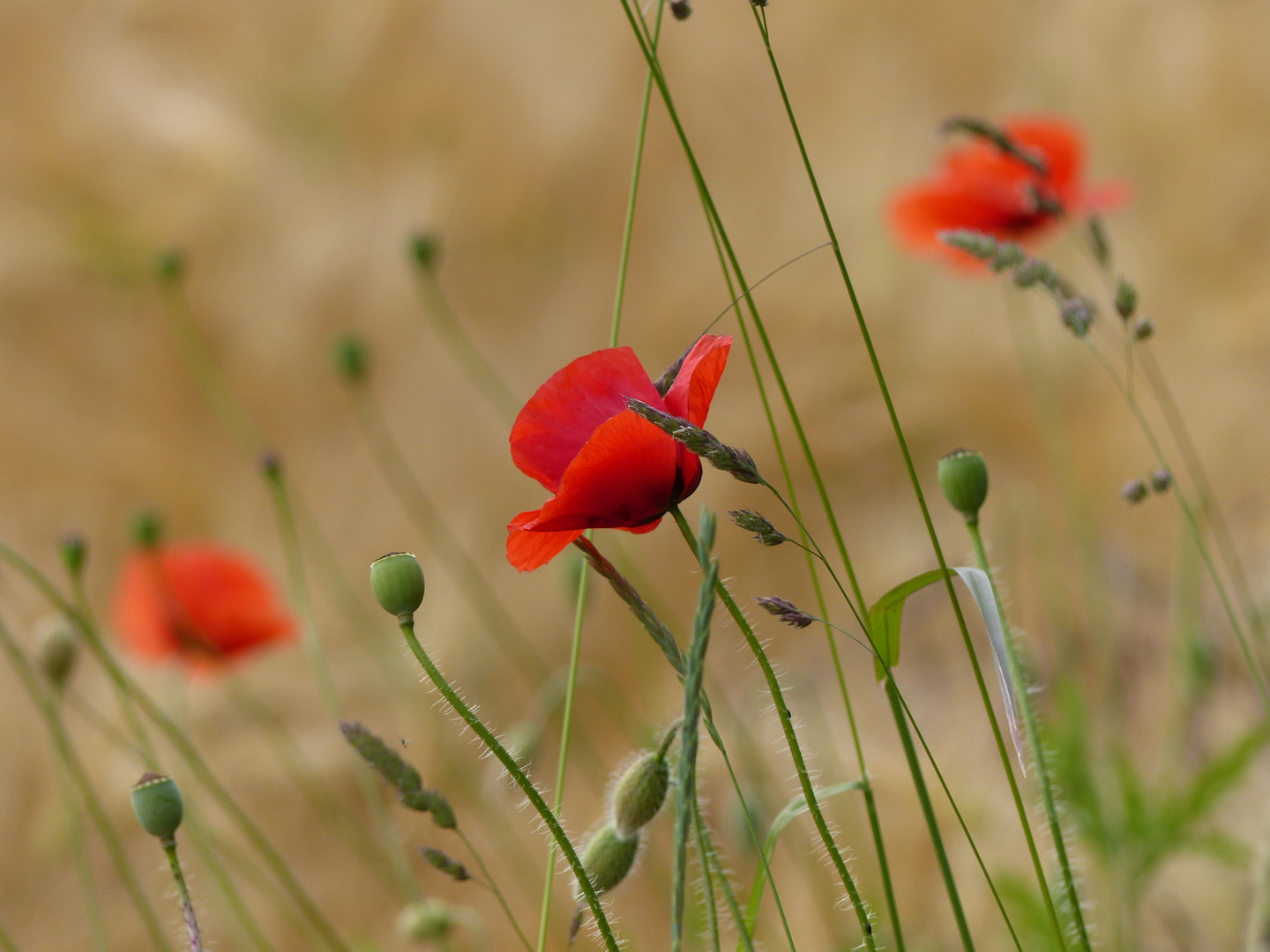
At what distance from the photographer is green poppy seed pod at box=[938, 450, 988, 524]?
0.41 m

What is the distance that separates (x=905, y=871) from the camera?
1.58 m

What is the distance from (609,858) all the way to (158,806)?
17 cm

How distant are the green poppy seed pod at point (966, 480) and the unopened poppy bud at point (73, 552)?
0.53 metres

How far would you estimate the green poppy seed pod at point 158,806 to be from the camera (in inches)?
14.1

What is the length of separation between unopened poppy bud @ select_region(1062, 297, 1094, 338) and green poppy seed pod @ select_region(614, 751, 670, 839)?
0.25 metres

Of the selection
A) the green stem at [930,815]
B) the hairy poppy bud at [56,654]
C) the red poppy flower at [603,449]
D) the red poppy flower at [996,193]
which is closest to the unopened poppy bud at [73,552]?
the hairy poppy bud at [56,654]

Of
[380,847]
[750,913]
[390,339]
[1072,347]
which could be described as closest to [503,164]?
[390,339]

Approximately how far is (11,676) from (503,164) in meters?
1.34

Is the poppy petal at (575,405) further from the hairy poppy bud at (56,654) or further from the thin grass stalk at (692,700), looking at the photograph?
the hairy poppy bud at (56,654)

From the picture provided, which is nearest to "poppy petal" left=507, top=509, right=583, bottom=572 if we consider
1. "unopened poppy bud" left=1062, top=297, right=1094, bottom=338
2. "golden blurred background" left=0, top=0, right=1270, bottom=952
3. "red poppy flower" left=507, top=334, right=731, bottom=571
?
"red poppy flower" left=507, top=334, right=731, bottom=571

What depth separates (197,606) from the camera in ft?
3.46

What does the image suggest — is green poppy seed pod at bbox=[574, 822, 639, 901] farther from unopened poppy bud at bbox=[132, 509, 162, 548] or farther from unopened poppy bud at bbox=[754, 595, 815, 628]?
unopened poppy bud at bbox=[132, 509, 162, 548]

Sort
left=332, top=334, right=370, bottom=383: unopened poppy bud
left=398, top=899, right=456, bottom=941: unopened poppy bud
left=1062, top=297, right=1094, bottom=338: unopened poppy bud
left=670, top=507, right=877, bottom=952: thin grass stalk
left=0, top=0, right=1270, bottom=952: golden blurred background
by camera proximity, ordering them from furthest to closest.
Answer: left=0, top=0, right=1270, bottom=952: golden blurred background → left=332, top=334, right=370, bottom=383: unopened poppy bud → left=398, top=899, right=456, bottom=941: unopened poppy bud → left=1062, top=297, right=1094, bottom=338: unopened poppy bud → left=670, top=507, right=877, bottom=952: thin grass stalk

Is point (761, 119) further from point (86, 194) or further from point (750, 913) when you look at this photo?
point (750, 913)
